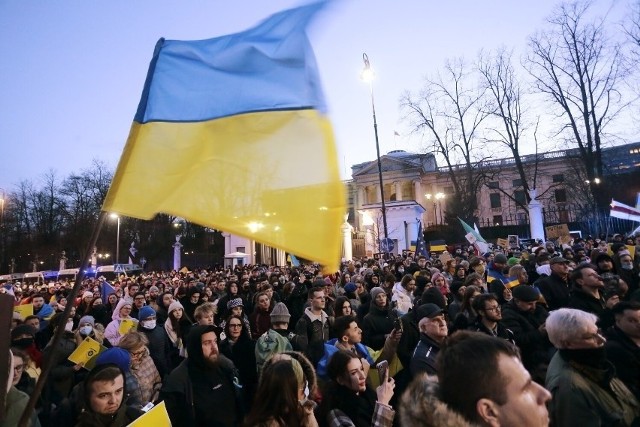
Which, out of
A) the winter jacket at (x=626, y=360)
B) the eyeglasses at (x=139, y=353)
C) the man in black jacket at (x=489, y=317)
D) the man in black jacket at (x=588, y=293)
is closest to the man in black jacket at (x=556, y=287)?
the man in black jacket at (x=588, y=293)

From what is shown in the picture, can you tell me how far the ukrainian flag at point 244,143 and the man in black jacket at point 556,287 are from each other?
5.36 metres

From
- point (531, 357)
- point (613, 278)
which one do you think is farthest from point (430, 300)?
point (613, 278)

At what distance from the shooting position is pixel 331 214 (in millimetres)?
2479

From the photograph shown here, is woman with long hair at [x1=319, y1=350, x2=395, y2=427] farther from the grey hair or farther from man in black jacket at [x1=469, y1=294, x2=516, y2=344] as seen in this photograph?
man in black jacket at [x1=469, y1=294, x2=516, y2=344]

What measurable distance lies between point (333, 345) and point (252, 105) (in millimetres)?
2818

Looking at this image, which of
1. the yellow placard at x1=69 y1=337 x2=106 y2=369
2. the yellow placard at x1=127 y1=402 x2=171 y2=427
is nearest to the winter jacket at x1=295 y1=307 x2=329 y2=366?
the yellow placard at x1=69 y1=337 x2=106 y2=369

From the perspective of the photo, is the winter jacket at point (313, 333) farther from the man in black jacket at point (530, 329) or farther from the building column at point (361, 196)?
the building column at point (361, 196)

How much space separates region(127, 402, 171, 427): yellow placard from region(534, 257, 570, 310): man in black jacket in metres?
5.87

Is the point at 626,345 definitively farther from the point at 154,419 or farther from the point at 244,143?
the point at 154,419

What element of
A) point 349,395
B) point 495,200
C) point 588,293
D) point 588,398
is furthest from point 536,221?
point 495,200

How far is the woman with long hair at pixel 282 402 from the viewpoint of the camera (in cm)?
255

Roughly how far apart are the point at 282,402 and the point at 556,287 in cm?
551

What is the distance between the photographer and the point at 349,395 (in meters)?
3.22

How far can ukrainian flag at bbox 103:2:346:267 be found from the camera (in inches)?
99.4
